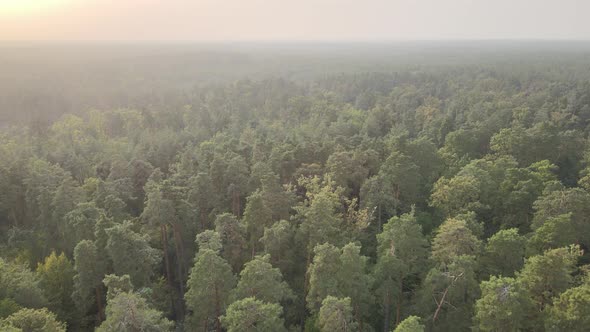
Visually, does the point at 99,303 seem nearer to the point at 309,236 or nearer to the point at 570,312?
the point at 309,236

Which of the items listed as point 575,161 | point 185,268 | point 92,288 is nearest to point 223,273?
point 92,288

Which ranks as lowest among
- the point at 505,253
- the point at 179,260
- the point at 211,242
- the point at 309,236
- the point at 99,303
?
the point at 179,260

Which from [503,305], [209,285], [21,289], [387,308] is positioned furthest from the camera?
[387,308]

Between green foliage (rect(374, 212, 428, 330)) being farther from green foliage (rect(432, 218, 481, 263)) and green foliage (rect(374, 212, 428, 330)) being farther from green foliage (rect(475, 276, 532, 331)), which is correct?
green foliage (rect(475, 276, 532, 331))

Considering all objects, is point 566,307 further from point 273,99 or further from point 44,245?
point 273,99

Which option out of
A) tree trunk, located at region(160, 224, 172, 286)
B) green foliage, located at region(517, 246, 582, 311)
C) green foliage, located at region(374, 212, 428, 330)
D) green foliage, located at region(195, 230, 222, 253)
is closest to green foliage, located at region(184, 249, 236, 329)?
green foliage, located at region(195, 230, 222, 253)

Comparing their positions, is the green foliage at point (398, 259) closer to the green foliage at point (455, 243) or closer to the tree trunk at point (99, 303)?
the green foliage at point (455, 243)

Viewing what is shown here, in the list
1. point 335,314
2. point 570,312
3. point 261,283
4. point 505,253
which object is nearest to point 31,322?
point 261,283

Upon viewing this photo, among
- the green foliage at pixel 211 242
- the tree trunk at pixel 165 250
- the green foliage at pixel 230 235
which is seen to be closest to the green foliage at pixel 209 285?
the green foliage at pixel 211 242
